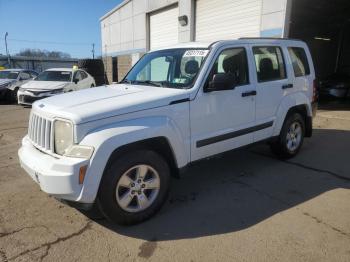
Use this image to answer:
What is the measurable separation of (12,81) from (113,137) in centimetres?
1411

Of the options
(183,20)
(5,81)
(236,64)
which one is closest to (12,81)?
(5,81)

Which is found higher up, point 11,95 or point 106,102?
point 106,102

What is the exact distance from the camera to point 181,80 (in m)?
4.04

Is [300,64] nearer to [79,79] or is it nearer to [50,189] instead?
[50,189]

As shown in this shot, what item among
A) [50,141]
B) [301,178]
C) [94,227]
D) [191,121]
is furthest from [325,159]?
[50,141]

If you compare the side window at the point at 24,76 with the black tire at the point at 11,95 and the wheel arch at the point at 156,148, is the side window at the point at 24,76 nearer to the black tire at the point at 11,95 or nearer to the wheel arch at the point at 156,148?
the black tire at the point at 11,95

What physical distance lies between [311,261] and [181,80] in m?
2.45

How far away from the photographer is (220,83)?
12.5ft

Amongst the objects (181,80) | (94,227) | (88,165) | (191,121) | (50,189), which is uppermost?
(181,80)

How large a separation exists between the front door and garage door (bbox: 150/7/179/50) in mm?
10884

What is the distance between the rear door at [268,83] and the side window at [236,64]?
198 millimetres

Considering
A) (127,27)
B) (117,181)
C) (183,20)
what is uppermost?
(127,27)

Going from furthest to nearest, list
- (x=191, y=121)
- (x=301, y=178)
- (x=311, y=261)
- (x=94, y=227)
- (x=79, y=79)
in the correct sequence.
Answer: (x=79, y=79) < (x=301, y=178) < (x=191, y=121) < (x=94, y=227) < (x=311, y=261)

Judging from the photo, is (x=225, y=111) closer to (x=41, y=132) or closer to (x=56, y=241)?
(x=41, y=132)
